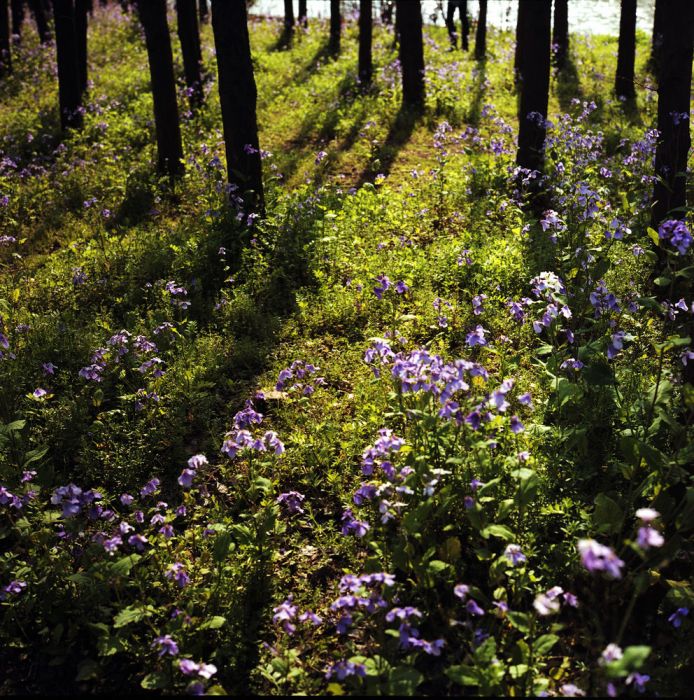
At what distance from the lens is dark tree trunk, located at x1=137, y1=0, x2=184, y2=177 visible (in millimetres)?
9266

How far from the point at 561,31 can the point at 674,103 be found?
45.0ft

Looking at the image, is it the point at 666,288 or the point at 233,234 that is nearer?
the point at 666,288

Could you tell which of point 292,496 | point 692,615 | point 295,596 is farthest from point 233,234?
point 692,615

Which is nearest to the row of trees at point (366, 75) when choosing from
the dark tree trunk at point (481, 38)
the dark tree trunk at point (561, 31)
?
the dark tree trunk at point (561, 31)

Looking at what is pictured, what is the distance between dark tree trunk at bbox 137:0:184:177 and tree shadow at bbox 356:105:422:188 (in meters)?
2.94

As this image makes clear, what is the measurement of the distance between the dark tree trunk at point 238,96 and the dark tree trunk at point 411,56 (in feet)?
19.6

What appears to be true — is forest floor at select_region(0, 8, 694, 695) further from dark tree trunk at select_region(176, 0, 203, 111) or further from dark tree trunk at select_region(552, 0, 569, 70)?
dark tree trunk at select_region(552, 0, 569, 70)

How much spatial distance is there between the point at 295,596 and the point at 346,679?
71 cm

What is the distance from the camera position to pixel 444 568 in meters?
3.46

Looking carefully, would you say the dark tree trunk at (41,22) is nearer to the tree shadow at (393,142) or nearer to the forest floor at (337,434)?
the tree shadow at (393,142)

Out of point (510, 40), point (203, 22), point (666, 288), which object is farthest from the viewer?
point (203, 22)

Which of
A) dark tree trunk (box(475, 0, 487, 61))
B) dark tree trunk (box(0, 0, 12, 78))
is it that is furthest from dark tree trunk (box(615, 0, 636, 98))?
dark tree trunk (box(0, 0, 12, 78))

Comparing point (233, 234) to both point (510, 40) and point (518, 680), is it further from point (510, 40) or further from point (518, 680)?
point (510, 40)

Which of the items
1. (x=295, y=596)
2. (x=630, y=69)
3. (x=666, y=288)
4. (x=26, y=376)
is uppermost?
(x=630, y=69)
